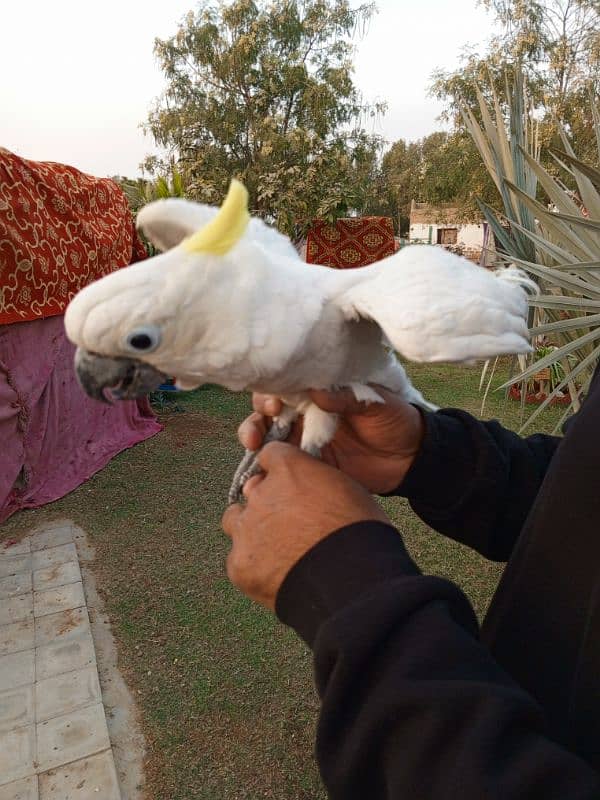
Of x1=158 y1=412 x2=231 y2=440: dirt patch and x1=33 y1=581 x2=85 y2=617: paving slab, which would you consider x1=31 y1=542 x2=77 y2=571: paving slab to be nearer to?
x1=33 y1=581 x2=85 y2=617: paving slab

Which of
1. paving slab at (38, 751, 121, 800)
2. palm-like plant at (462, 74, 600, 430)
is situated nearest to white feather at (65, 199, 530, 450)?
palm-like plant at (462, 74, 600, 430)

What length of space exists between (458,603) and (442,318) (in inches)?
14.8

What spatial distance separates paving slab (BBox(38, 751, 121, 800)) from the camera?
148 cm

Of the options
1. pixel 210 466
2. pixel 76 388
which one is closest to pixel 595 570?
pixel 210 466

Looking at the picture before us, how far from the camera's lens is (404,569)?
0.58m

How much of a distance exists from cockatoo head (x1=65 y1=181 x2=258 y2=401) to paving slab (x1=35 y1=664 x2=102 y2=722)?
4.71 feet

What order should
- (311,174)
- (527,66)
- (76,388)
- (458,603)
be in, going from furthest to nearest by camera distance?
(527,66), (311,174), (76,388), (458,603)

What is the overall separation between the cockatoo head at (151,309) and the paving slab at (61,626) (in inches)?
65.4

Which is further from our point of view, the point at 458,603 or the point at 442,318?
the point at 442,318

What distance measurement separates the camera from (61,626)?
84.4 inches

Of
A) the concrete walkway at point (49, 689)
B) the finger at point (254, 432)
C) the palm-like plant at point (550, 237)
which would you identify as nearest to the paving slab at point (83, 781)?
the concrete walkway at point (49, 689)

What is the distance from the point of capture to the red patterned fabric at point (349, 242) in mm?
6457

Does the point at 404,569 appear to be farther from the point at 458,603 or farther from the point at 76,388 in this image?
the point at 76,388

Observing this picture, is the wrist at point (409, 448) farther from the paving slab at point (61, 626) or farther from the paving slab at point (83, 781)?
the paving slab at point (61, 626)
